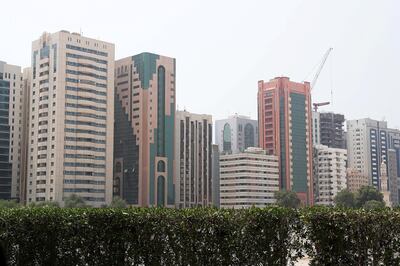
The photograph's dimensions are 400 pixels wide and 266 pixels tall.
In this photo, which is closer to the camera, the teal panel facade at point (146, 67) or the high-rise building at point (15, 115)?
the high-rise building at point (15, 115)

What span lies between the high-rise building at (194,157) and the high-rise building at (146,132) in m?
12.0

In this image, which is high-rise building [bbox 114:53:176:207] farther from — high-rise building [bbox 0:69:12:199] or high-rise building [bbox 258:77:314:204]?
high-rise building [bbox 258:77:314:204]

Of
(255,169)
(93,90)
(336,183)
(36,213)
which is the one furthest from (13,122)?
(36,213)

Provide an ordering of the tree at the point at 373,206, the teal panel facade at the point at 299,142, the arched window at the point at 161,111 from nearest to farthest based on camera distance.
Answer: the tree at the point at 373,206, the arched window at the point at 161,111, the teal panel facade at the point at 299,142

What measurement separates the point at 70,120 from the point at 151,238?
94278 mm

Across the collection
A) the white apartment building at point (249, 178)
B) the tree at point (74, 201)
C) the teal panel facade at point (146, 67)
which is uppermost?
the teal panel facade at point (146, 67)

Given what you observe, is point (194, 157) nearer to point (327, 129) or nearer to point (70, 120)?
point (70, 120)

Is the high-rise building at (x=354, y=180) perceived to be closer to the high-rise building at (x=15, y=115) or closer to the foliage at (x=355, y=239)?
the high-rise building at (x=15, y=115)

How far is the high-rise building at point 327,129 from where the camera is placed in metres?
185

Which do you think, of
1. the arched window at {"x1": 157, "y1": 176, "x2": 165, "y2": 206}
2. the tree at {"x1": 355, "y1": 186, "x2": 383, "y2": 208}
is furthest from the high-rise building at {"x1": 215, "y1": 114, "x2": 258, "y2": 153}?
the tree at {"x1": 355, "y1": 186, "x2": 383, "y2": 208}

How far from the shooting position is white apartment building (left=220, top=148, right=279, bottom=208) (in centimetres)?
13012

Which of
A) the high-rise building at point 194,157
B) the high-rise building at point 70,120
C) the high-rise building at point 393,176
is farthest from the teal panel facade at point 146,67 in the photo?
the high-rise building at point 393,176

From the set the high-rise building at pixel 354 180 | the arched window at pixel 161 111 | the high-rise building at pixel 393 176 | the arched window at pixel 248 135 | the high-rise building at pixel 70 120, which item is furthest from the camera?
the arched window at pixel 248 135

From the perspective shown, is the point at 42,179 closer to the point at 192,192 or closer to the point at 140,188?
the point at 140,188
